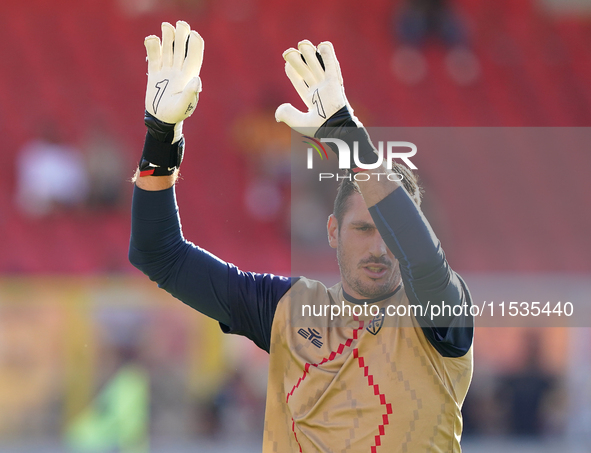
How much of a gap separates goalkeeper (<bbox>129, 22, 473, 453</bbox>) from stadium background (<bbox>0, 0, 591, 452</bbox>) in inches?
122

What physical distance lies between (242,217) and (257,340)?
4409 mm

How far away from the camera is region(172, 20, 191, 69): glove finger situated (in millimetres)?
1855

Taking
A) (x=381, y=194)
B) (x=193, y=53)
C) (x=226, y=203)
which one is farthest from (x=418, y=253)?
(x=226, y=203)

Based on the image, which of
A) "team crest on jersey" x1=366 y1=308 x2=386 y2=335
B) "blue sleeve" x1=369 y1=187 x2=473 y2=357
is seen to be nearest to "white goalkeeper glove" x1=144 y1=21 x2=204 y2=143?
"blue sleeve" x1=369 y1=187 x2=473 y2=357

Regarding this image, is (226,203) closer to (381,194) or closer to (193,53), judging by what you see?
(193,53)

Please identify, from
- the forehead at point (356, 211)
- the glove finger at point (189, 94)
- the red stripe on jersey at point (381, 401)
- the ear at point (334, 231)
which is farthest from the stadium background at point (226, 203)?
the glove finger at point (189, 94)

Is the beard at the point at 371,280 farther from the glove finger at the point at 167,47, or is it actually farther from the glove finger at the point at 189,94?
the glove finger at the point at 167,47

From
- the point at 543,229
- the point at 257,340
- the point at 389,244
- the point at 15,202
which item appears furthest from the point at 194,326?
the point at 389,244

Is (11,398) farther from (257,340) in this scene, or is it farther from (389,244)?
(389,244)

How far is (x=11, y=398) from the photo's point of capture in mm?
5836

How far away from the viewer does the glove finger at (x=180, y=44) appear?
186cm

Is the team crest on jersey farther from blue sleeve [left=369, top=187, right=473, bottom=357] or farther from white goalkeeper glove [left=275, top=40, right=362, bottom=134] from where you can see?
white goalkeeper glove [left=275, top=40, right=362, bottom=134]

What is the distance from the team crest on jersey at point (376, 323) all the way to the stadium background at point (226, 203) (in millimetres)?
3122

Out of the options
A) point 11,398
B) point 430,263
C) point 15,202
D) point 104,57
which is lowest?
point 11,398
